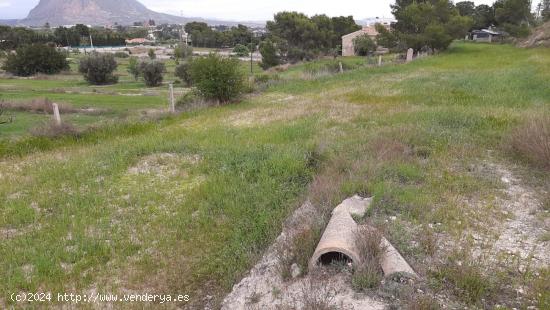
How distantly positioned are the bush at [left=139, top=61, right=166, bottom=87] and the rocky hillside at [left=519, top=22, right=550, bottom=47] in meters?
35.6

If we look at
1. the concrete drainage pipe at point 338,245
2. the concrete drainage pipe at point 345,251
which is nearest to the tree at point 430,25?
the concrete drainage pipe at point 338,245

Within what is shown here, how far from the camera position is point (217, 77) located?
685 inches

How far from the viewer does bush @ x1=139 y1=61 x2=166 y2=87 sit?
46031mm

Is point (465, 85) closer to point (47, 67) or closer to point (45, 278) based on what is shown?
point (45, 278)

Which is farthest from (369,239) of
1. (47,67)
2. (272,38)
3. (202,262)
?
(47,67)

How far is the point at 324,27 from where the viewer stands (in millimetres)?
58844

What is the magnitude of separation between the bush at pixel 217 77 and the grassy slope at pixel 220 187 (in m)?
3.78

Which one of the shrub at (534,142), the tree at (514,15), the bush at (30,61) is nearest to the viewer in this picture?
the shrub at (534,142)

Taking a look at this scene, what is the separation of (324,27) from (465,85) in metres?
44.5

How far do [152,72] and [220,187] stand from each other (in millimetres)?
41553

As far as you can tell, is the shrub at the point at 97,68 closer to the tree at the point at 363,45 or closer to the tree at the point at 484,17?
the tree at the point at 363,45

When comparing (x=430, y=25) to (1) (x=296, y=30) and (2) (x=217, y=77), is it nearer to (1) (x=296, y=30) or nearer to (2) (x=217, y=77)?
(2) (x=217, y=77)

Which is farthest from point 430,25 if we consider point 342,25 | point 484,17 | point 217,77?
point 342,25

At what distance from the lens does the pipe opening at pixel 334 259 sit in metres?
4.42
